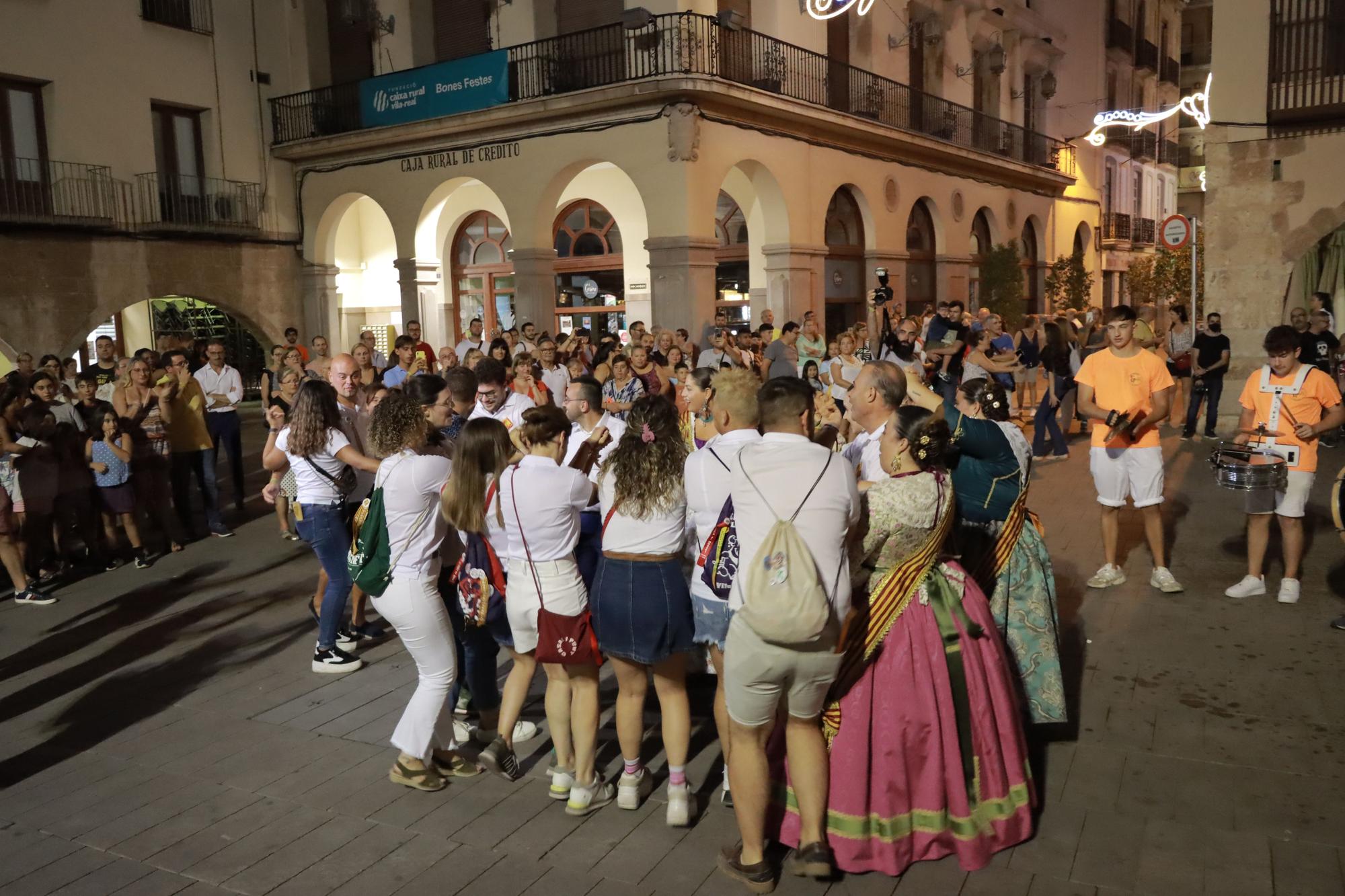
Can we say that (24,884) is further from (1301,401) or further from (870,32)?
(870,32)

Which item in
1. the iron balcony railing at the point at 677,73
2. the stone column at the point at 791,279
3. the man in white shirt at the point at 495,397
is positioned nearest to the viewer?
the man in white shirt at the point at 495,397

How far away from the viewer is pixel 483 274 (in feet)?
75.1

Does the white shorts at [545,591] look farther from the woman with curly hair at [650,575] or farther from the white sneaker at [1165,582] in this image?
the white sneaker at [1165,582]

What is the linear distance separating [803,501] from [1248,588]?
4.79 m

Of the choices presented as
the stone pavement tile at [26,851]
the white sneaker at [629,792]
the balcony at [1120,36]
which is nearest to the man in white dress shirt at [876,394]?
the white sneaker at [629,792]

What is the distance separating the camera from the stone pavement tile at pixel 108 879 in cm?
394

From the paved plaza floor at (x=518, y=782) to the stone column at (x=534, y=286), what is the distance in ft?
39.0

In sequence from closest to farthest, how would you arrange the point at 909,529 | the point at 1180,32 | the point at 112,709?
the point at 909,529 < the point at 112,709 < the point at 1180,32

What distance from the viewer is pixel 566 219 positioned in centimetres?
2189

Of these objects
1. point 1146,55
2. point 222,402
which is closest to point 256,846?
point 222,402

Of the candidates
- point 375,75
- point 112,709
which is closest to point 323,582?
point 112,709

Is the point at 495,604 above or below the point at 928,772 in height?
above

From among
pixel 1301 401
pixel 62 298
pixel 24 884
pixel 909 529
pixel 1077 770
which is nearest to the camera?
pixel 909 529

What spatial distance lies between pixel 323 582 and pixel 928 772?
13.8 feet
